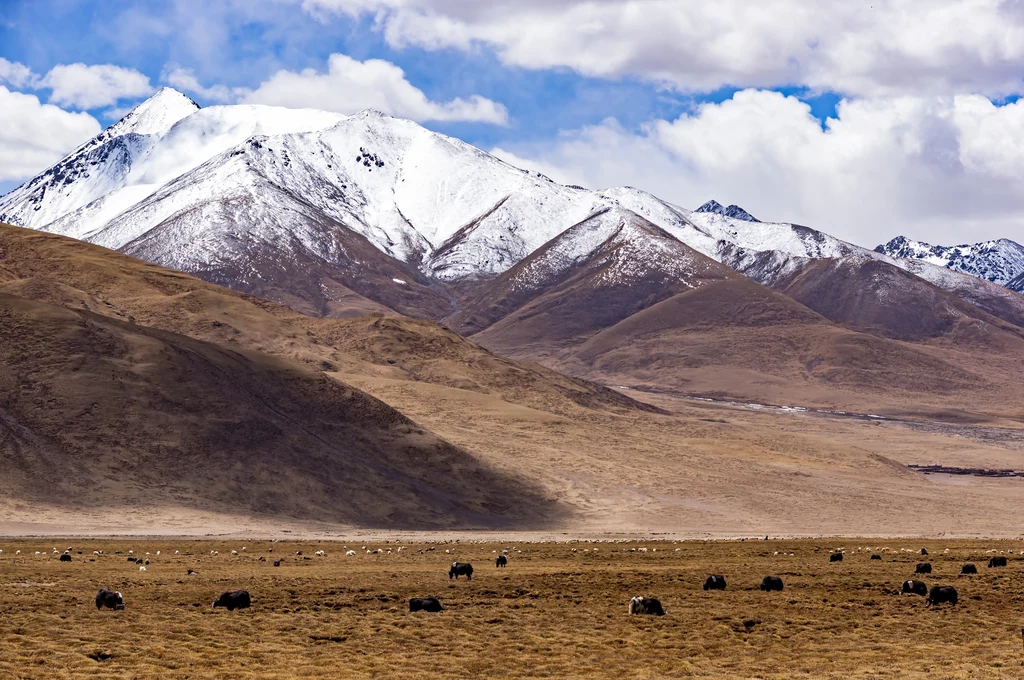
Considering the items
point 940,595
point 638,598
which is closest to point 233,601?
Result: point 638,598

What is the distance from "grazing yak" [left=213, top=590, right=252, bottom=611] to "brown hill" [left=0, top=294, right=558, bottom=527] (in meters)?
46.4

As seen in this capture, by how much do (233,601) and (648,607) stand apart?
1138 cm

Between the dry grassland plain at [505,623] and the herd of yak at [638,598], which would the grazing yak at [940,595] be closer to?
the herd of yak at [638,598]

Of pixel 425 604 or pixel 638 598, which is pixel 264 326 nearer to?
pixel 425 604

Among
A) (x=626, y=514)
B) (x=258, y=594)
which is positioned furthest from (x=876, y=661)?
(x=626, y=514)

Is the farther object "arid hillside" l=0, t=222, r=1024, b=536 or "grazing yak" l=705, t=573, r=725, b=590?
"arid hillside" l=0, t=222, r=1024, b=536

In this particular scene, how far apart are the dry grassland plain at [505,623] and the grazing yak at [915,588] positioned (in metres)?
0.51

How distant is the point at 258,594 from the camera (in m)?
35.9

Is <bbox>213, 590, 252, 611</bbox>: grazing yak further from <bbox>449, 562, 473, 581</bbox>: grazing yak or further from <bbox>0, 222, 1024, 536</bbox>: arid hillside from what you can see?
<bbox>0, 222, 1024, 536</bbox>: arid hillside

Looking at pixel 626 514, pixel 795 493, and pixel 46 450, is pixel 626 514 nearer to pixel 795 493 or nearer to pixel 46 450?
pixel 795 493

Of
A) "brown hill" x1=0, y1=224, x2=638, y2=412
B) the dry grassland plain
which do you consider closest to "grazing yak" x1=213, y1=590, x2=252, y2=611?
the dry grassland plain

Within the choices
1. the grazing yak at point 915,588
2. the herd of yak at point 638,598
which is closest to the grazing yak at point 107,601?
the herd of yak at point 638,598

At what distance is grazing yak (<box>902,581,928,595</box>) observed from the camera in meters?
37.4

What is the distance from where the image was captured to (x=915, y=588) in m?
37.6
